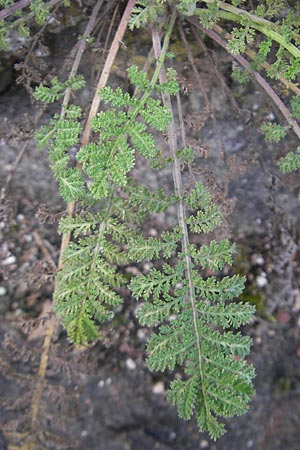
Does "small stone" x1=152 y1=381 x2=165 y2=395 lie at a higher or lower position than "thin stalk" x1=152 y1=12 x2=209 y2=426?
lower

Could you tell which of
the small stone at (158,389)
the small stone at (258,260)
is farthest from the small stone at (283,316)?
the small stone at (158,389)

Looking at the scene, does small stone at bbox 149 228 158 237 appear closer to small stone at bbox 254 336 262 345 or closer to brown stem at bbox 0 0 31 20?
small stone at bbox 254 336 262 345

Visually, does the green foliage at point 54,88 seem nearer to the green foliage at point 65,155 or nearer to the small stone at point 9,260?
the green foliage at point 65,155

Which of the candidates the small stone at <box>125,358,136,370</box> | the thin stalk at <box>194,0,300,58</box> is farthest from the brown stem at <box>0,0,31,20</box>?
the small stone at <box>125,358,136,370</box>

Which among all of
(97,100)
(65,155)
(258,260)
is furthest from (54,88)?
(258,260)

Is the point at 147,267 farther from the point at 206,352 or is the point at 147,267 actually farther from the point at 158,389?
the point at 206,352

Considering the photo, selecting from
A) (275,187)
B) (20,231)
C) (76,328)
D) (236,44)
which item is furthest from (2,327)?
(236,44)

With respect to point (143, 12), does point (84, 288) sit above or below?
below

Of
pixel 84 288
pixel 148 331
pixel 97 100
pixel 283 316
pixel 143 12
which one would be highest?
pixel 143 12

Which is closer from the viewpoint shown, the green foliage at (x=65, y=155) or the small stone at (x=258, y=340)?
the green foliage at (x=65, y=155)
